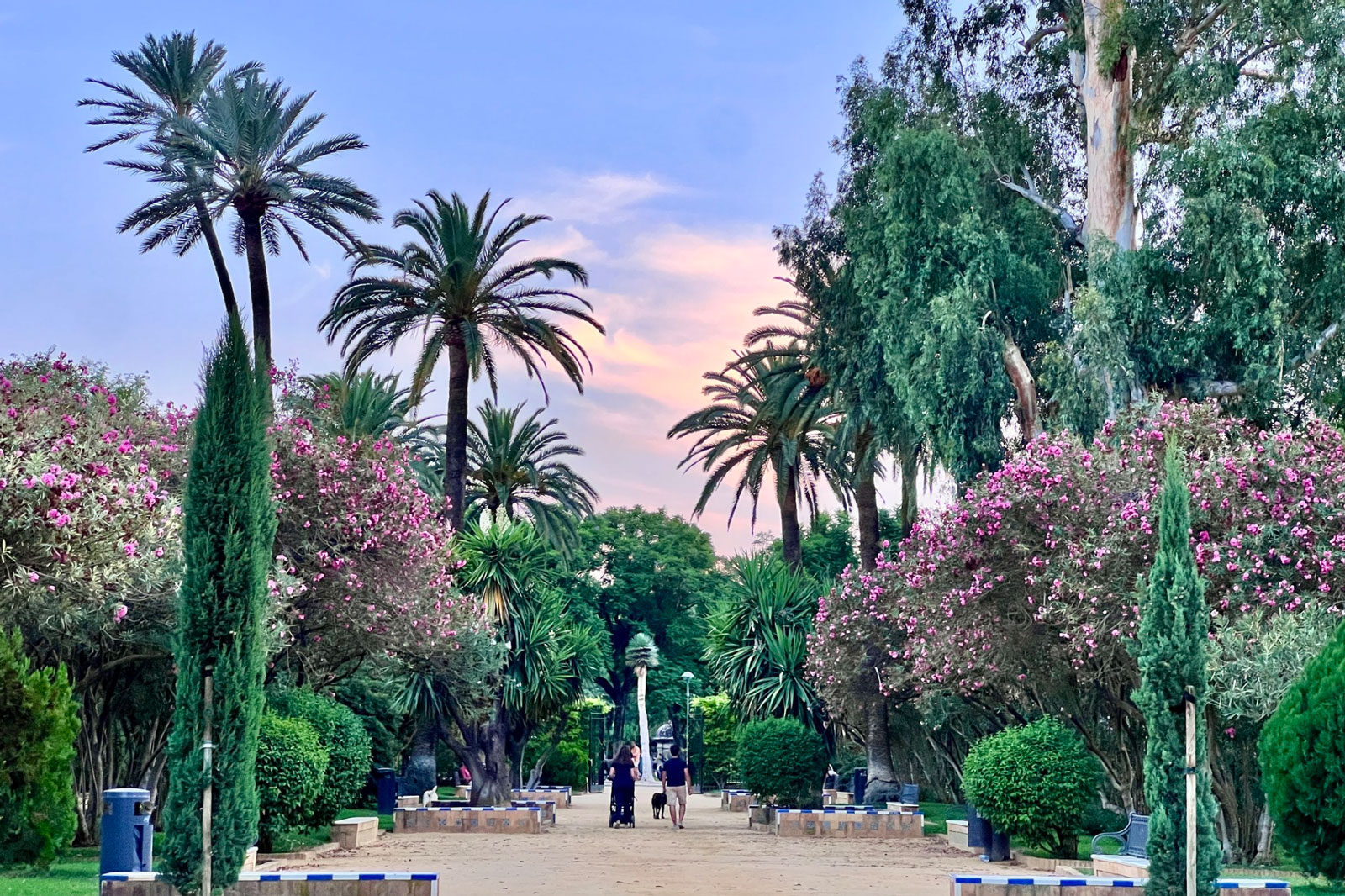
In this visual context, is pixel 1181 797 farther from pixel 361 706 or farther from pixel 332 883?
pixel 361 706

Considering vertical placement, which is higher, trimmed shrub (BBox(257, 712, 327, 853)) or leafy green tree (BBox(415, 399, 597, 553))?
leafy green tree (BBox(415, 399, 597, 553))

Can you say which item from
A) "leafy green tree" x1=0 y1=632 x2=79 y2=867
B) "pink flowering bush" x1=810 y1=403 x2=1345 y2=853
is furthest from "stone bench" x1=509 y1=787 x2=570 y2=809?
"leafy green tree" x1=0 y1=632 x2=79 y2=867

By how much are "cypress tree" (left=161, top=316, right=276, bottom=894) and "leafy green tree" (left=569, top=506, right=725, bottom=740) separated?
56854 millimetres

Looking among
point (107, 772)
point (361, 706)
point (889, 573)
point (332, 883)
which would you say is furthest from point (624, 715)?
point (332, 883)

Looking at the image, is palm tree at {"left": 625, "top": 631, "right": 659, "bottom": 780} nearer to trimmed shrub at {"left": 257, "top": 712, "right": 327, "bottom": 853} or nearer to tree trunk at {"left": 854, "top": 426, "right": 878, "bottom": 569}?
tree trunk at {"left": 854, "top": 426, "right": 878, "bottom": 569}

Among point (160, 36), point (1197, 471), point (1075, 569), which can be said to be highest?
point (160, 36)

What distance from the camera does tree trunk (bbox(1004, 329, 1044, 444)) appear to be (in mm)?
27797

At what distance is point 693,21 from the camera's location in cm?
1839

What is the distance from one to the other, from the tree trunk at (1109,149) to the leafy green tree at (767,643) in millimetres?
10951

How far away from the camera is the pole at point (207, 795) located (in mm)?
10508

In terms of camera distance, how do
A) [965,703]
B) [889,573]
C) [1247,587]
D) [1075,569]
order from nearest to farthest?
1. [1247,587]
2. [1075,569]
3. [889,573]
4. [965,703]

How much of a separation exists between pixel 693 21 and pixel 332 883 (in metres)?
11.7

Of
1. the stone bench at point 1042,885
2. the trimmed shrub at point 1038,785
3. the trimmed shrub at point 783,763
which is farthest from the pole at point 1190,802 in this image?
the trimmed shrub at point 783,763

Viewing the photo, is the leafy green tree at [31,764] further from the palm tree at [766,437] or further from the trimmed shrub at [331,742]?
the palm tree at [766,437]
